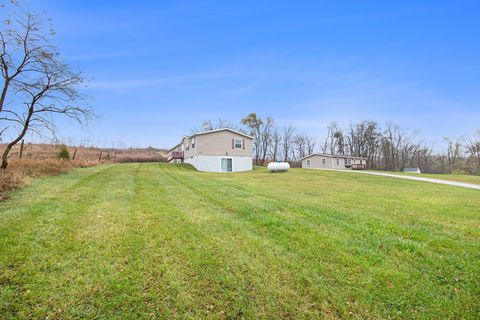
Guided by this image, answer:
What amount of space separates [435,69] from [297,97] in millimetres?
16062

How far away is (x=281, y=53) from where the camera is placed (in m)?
16.6

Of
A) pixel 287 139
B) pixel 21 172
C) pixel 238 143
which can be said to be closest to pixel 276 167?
pixel 238 143

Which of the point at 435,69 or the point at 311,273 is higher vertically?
the point at 435,69

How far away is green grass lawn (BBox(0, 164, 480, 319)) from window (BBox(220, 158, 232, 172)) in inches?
821

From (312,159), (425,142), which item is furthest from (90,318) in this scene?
(425,142)

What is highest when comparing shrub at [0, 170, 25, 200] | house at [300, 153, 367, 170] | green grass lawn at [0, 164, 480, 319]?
house at [300, 153, 367, 170]

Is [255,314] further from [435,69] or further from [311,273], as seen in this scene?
[435,69]

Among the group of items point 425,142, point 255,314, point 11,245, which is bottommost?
point 255,314

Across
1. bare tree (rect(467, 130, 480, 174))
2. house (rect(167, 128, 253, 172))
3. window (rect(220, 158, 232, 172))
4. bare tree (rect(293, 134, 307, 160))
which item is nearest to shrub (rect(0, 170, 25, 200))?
house (rect(167, 128, 253, 172))

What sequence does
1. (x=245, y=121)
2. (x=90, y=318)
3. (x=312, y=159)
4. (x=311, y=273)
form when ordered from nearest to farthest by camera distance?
(x=90, y=318), (x=311, y=273), (x=312, y=159), (x=245, y=121)

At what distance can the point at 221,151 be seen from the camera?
27141 millimetres

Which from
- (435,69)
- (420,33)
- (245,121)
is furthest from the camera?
(245,121)

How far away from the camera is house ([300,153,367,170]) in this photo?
41.2 metres

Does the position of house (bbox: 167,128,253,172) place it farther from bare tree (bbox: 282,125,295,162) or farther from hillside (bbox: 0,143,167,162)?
bare tree (bbox: 282,125,295,162)
